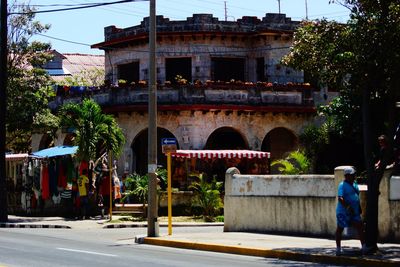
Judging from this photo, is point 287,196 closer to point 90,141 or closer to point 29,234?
point 29,234

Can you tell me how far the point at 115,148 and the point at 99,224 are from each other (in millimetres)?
3743

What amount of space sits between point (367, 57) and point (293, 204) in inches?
242

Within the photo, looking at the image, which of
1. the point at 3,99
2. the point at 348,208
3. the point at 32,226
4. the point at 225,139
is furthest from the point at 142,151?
the point at 348,208

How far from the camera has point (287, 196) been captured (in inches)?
878

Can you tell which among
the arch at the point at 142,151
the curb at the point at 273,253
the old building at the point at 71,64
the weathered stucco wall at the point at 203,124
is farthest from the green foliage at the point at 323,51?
the old building at the point at 71,64

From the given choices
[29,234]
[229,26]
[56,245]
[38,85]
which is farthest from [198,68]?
[56,245]

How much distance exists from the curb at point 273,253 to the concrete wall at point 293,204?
3.07 metres

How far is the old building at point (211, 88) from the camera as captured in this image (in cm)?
3681

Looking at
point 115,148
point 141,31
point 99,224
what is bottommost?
point 99,224

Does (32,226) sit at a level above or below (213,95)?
below

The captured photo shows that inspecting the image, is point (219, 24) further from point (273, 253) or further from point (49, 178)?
point (273, 253)

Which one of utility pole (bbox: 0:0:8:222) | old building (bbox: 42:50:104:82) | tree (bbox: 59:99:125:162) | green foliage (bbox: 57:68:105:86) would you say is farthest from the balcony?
old building (bbox: 42:50:104:82)

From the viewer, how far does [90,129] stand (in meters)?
31.6

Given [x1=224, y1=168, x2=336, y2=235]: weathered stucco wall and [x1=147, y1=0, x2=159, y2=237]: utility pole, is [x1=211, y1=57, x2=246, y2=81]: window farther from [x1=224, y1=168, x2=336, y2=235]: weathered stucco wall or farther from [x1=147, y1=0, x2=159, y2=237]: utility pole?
[x1=147, y1=0, x2=159, y2=237]: utility pole
